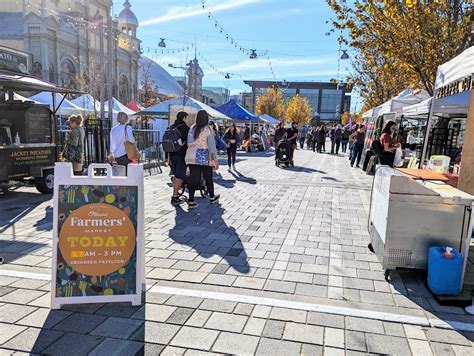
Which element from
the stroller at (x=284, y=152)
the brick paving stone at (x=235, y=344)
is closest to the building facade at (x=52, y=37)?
the stroller at (x=284, y=152)

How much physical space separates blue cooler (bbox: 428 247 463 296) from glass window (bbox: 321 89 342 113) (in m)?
90.1

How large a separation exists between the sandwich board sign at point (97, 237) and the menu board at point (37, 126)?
6.70 metres

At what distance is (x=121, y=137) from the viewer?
294 inches

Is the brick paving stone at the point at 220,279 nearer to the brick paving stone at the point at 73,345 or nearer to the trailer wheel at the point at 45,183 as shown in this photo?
the brick paving stone at the point at 73,345

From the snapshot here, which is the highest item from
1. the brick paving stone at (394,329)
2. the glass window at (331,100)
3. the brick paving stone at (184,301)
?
the glass window at (331,100)

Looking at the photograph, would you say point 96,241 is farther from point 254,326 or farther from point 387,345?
point 387,345

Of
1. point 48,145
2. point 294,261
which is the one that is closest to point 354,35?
point 294,261

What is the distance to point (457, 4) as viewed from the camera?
27.8 ft

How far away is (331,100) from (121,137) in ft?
291

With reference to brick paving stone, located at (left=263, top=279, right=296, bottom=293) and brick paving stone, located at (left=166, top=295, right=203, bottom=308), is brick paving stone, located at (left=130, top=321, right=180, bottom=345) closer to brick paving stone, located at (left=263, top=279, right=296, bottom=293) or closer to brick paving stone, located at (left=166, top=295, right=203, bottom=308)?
brick paving stone, located at (left=166, top=295, right=203, bottom=308)

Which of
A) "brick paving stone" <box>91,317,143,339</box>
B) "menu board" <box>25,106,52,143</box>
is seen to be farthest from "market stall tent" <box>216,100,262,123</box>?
"brick paving stone" <box>91,317,143,339</box>

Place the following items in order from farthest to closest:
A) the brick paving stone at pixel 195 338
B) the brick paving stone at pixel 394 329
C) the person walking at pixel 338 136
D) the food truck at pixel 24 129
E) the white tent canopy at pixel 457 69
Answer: the person walking at pixel 338 136 → the food truck at pixel 24 129 → the white tent canopy at pixel 457 69 → the brick paving stone at pixel 394 329 → the brick paving stone at pixel 195 338

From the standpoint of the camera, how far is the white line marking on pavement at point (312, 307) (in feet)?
10.1

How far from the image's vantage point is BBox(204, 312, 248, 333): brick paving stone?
2938 mm
